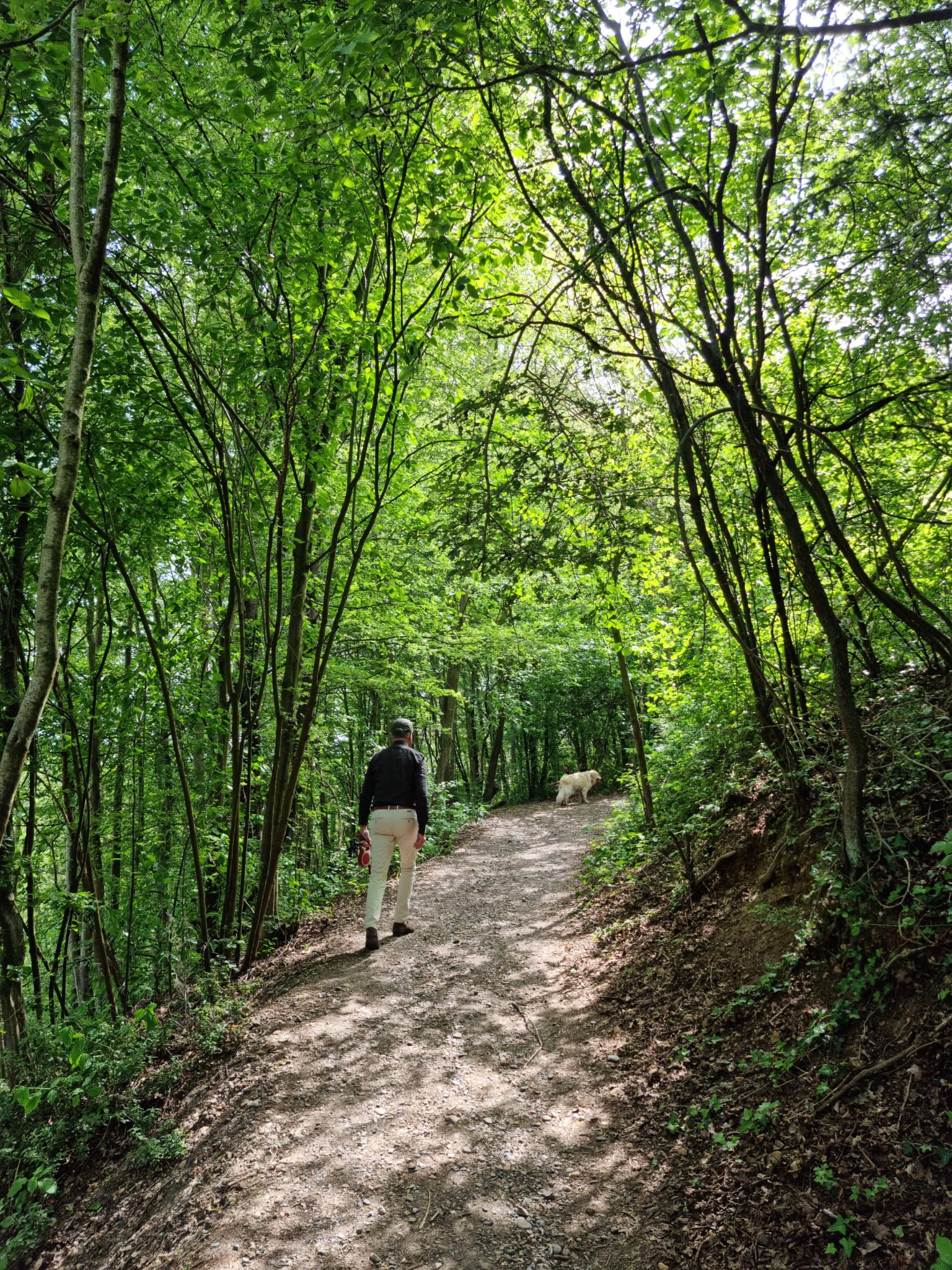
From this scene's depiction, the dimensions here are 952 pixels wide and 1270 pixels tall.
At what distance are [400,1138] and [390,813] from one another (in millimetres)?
2875

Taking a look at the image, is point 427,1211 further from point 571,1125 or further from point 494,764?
point 494,764

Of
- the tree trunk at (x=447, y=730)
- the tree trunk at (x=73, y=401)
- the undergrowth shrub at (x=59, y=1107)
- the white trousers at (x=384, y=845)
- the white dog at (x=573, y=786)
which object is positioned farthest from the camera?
the white dog at (x=573, y=786)

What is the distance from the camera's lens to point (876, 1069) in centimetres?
273

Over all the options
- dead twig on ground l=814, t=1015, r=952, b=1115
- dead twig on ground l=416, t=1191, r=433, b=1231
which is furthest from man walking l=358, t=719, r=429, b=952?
dead twig on ground l=814, t=1015, r=952, b=1115

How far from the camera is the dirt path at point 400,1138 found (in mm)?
2865

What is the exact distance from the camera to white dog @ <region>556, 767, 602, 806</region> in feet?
55.6

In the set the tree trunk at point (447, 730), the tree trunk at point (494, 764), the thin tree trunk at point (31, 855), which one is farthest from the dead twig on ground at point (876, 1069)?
the tree trunk at point (494, 764)

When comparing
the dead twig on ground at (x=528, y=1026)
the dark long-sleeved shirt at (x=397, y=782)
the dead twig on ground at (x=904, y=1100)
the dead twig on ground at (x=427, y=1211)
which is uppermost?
the dark long-sleeved shirt at (x=397, y=782)

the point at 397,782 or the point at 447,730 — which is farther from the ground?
the point at 447,730

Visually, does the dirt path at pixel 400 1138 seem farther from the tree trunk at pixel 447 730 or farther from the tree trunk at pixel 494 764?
the tree trunk at pixel 494 764

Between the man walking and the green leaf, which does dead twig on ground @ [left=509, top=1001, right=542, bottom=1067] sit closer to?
the man walking

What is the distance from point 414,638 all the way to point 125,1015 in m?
6.53

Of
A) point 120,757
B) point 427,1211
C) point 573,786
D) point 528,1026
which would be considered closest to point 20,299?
point 427,1211

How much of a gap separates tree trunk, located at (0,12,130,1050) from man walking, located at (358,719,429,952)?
161 inches
